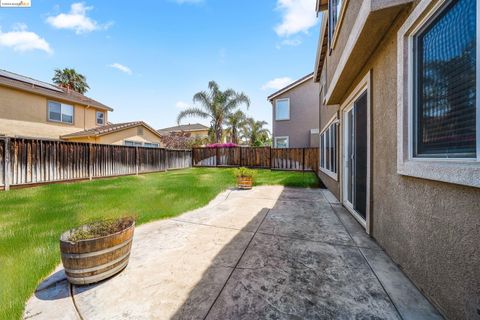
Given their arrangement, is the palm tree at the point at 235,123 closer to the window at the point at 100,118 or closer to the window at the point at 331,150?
the window at the point at 100,118

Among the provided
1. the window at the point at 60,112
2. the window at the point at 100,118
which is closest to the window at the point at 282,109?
the window at the point at 100,118

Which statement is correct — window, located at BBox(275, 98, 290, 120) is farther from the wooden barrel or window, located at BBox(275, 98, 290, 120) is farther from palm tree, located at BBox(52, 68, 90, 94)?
palm tree, located at BBox(52, 68, 90, 94)

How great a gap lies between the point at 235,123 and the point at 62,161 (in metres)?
14.1

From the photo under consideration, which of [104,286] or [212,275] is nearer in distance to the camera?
[104,286]

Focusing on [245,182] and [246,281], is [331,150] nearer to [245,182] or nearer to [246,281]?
[245,182]

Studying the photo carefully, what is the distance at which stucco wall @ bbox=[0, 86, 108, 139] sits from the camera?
11.4 meters

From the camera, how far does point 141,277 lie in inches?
85.1

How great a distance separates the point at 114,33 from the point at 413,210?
1354cm

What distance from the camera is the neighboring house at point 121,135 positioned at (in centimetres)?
1377

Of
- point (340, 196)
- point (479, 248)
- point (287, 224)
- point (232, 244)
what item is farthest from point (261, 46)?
point (479, 248)

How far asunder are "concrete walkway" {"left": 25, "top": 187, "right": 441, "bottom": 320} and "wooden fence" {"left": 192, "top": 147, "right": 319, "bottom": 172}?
9.70 meters

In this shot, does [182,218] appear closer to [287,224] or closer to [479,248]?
[287,224]

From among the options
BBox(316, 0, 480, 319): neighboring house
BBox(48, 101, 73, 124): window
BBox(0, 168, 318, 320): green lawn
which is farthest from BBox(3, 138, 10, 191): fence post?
BBox(316, 0, 480, 319): neighboring house

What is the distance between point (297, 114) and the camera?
1451cm
